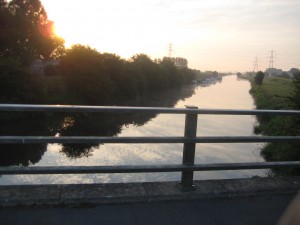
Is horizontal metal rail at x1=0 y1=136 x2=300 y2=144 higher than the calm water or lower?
higher

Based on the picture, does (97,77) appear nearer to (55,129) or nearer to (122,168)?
(55,129)

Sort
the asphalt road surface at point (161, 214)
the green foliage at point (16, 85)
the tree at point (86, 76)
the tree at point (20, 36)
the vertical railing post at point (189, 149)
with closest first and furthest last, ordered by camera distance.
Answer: the asphalt road surface at point (161, 214) < the vertical railing post at point (189, 149) < the green foliage at point (16, 85) < the tree at point (20, 36) < the tree at point (86, 76)

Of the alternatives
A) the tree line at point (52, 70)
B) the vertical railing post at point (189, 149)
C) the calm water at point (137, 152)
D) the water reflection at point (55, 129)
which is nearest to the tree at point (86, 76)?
the tree line at point (52, 70)

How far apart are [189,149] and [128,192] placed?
87 centimetres

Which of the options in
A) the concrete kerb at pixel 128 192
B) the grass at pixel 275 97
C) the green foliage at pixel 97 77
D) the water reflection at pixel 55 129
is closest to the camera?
the concrete kerb at pixel 128 192

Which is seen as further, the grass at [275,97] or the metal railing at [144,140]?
the grass at [275,97]

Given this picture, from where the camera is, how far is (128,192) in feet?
14.0

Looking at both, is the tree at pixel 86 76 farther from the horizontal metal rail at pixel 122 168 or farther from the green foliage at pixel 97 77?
the horizontal metal rail at pixel 122 168

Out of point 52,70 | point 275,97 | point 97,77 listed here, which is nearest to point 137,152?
point 275,97

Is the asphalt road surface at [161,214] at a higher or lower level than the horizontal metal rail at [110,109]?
lower

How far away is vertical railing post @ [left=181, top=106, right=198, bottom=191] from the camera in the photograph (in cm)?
431

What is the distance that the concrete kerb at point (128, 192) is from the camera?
3955 millimetres

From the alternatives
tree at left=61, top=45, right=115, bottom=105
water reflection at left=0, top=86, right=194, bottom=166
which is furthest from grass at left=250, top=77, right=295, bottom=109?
tree at left=61, top=45, right=115, bottom=105

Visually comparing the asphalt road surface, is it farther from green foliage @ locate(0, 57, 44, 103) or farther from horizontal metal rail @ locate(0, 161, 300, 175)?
green foliage @ locate(0, 57, 44, 103)
